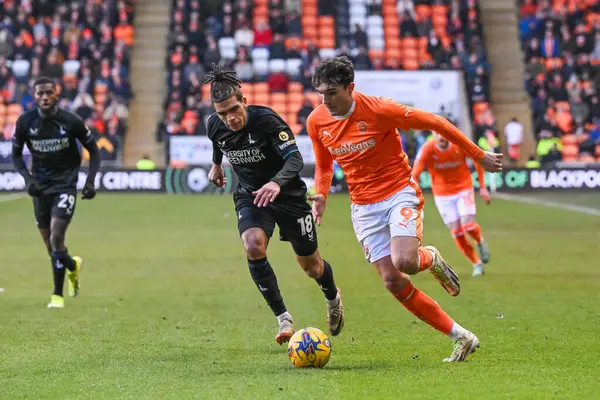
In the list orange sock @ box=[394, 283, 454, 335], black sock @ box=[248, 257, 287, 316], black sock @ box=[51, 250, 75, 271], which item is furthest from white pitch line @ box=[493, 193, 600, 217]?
orange sock @ box=[394, 283, 454, 335]

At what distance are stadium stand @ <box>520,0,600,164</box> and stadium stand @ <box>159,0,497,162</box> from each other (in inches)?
68.3

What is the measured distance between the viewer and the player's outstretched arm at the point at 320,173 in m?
8.96

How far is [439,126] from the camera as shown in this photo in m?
8.41

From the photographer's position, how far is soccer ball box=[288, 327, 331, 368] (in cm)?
838

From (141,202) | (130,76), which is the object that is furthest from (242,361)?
(130,76)

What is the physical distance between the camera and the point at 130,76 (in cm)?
3956

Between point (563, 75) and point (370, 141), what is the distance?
3118 centimetres

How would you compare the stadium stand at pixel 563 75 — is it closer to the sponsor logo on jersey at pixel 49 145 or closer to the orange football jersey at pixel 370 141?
the sponsor logo on jersey at pixel 49 145

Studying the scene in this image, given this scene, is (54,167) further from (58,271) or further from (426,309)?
(426,309)

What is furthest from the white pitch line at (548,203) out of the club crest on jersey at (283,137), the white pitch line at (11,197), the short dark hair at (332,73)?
the short dark hair at (332,73)

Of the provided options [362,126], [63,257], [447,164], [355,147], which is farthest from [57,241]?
[447,164]

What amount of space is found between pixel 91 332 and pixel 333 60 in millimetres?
3716

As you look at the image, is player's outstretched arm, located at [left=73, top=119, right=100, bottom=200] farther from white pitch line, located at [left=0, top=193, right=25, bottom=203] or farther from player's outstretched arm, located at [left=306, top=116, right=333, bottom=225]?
white pitch line, located at [left=0, top=193, right=25, bottom=203]

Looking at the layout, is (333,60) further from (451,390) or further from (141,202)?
(141,202)
